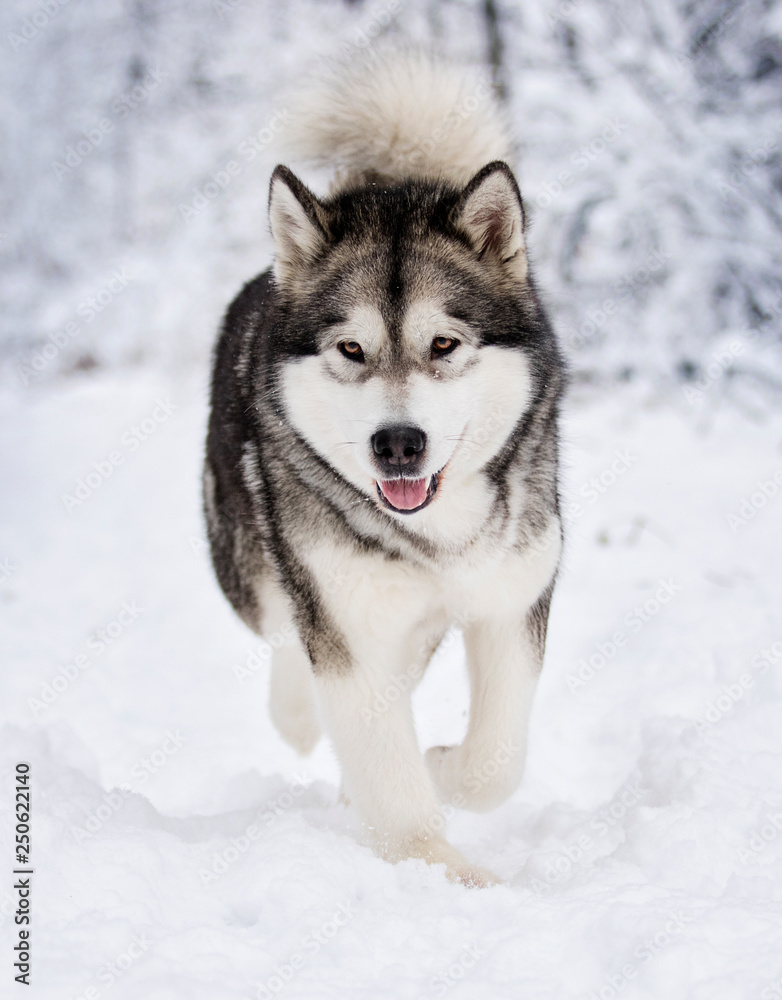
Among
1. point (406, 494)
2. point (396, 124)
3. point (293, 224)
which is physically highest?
point (396, 124)

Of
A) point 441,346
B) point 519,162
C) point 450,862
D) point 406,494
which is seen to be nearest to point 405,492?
point 406,494

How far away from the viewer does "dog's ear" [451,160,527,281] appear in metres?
2.35

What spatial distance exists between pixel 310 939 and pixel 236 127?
9983mm

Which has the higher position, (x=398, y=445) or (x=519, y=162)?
(x=519, y=162)

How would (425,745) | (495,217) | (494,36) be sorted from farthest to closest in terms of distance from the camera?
(494,36) < (425,745) < (495,217)

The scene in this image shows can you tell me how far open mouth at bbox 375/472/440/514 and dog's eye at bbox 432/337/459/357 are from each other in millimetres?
298

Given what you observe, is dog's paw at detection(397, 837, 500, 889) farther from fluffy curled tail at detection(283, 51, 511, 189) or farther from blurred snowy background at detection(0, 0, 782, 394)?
blurred snowy background at detection(0, 0, 782, 394)

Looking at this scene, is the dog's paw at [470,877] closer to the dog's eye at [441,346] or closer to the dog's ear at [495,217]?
the dog's eye at [441,346]

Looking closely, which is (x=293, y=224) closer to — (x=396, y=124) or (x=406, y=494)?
(x=396, y=124)

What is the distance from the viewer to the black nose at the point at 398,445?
211 cm

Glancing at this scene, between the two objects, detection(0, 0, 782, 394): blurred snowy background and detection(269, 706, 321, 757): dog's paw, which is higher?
detection(0, 0, 782, 394): blurred snowy background

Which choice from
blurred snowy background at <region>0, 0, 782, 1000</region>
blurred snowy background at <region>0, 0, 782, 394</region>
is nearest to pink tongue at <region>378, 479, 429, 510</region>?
blurred snowy background at <region>0, 0, 782, 1000</region>

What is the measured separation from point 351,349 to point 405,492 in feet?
1.27

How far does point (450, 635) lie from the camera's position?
3287mm
